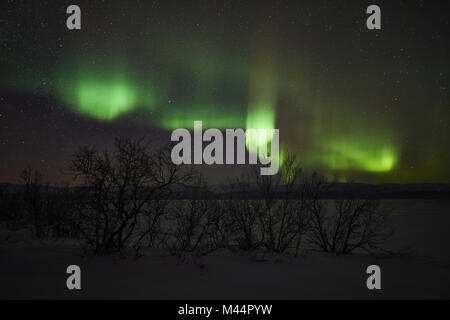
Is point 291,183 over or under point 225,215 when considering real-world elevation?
over

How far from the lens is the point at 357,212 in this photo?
13.0 m

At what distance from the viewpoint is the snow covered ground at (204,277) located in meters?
5.86

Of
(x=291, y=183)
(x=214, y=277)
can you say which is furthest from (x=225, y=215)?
(x=214, y=277)

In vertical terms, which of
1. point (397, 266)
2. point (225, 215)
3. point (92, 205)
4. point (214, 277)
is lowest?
point (397, 266)

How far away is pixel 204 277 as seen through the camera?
663cm

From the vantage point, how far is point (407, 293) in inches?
253

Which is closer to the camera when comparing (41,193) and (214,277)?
(214,277)

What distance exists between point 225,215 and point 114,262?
5.39 metres

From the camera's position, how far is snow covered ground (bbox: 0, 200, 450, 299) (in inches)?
231
